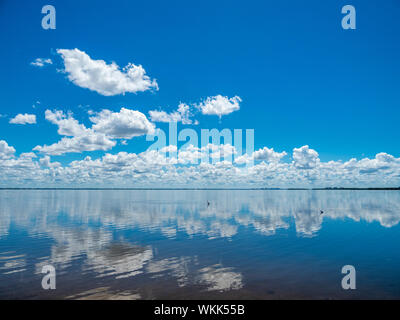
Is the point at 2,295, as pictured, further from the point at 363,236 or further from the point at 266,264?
the point at 363,236

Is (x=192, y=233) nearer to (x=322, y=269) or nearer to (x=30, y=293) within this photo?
(x=322, y=269)

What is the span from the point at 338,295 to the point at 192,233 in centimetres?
2658

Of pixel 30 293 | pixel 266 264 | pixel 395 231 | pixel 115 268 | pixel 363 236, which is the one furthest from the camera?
pixel 395 231

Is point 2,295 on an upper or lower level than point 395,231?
upper

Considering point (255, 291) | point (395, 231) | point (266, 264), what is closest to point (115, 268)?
point (255, 291)

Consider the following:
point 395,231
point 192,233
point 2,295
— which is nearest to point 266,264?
point 192,233

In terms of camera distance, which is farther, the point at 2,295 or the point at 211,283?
the point at 211,283

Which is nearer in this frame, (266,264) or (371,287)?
(371,287)

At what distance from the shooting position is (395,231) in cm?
4612

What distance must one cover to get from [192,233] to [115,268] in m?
19.7
